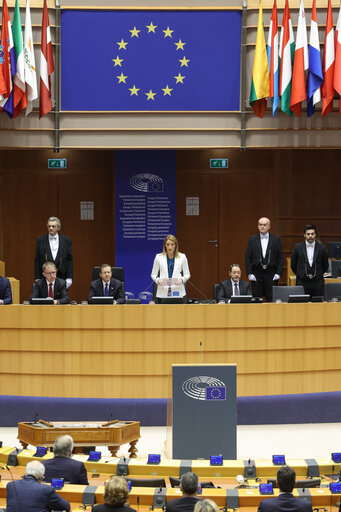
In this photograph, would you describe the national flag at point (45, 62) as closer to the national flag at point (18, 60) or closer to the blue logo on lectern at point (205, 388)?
the national flag at point (18, 60)

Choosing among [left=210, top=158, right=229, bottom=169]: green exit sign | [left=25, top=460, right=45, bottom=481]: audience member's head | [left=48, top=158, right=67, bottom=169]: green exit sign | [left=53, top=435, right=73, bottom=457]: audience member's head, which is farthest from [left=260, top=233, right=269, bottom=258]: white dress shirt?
[left=25, top=460, right=45, bottom=481]: audience member's head

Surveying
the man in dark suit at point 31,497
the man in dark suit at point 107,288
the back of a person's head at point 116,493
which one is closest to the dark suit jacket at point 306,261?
the man in dark suit at point 107,288

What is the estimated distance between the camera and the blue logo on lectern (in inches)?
330

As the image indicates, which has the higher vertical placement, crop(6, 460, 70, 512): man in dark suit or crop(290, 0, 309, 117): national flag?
crop(290, 0, 309, 117): national flag

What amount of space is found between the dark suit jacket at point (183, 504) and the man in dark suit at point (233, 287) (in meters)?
5.05

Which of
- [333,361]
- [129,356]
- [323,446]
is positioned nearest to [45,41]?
[129,356]

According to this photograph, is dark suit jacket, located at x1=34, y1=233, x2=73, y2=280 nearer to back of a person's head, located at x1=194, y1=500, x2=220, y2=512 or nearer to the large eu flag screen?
the large eu flag screen

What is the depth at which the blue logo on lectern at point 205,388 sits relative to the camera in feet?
27.5

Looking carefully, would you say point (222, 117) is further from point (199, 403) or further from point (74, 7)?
point (199, 403)

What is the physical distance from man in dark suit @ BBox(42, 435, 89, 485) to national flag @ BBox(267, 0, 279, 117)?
304 inches

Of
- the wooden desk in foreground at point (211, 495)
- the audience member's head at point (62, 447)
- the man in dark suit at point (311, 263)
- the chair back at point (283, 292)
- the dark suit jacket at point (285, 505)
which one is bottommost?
the wooden desk in foreground at point (211, 495)

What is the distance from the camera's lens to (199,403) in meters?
8.39

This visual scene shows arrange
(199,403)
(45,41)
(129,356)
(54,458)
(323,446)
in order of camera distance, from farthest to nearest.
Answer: (45,41), (129,356), (323,446), (199,403), (54,458)

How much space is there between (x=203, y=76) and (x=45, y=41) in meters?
2.36
